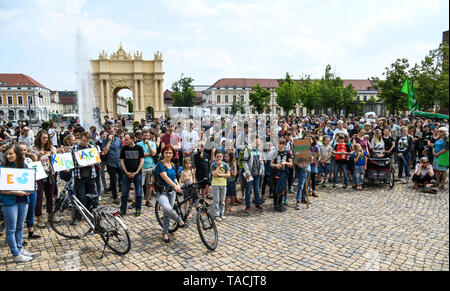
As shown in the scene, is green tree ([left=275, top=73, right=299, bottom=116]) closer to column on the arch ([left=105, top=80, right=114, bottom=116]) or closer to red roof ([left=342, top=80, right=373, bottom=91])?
column on the arch ([left=105, top=80, right=114, bottom=116])

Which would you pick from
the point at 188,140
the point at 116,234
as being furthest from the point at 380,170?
the point at 116,234

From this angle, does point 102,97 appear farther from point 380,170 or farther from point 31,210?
point 380,170

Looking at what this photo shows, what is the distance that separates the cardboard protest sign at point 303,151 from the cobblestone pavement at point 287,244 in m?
1.35

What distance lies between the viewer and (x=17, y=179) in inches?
191

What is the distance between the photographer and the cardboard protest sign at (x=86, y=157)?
665 cm

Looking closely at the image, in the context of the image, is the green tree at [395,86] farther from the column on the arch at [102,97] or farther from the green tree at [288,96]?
the column on the arch at [102,97]

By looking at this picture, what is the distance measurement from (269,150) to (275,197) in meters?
1.32

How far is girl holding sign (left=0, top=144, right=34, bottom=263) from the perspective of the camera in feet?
15.8

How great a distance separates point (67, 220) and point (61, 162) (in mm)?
1295
